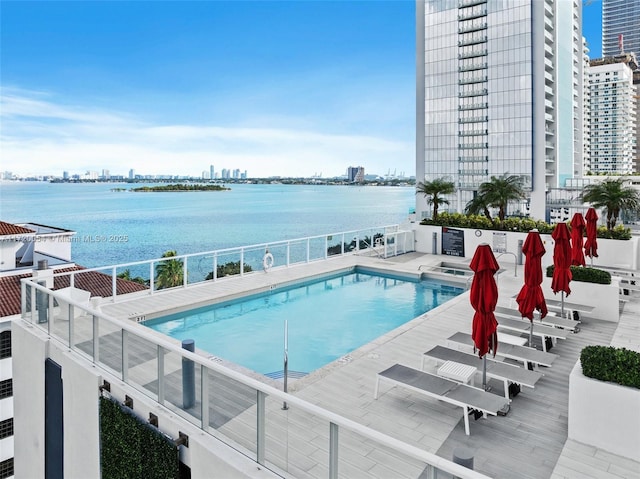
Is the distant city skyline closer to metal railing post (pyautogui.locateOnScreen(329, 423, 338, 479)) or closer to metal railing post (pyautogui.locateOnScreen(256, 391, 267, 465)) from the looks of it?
metal railing post (pyautogui.locateOnScreen(256, 391, 267, 465))

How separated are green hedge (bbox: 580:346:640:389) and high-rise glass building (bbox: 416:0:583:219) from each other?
46282 millimetres

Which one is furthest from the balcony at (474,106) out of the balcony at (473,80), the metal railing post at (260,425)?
the metal railing post at (260,425)

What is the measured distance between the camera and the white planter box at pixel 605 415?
170 inches

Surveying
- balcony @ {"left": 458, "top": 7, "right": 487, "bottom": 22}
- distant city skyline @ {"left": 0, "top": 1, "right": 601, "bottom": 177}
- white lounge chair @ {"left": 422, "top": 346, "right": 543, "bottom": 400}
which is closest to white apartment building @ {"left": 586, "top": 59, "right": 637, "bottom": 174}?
distant city skyline @ {"left": 0, "top": 1, "right": 601, "bottom": 177}

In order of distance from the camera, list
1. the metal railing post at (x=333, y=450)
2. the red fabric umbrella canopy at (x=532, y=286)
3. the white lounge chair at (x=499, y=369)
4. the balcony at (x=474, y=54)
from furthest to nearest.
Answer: the balcony at (x=474, y=54) < the red fabric umbrella canopy at (x=532, y=286) < the white lounge chair at (x=499, y=369) < the metal railing post at (x=333, y=450)

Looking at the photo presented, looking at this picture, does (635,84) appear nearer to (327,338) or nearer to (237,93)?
(237,93)

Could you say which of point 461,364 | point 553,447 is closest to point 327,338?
point 461,364

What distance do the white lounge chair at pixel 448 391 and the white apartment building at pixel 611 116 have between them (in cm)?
10676

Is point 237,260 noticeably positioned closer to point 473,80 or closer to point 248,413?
point 248,413

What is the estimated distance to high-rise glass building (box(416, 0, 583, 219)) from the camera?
50.6 m

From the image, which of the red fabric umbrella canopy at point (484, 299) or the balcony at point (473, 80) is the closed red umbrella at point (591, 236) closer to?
the red fabric umbrella canopy at point (484, 299)

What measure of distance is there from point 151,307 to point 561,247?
7696mm

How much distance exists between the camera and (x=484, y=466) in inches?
165

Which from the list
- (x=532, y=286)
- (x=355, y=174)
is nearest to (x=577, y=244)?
(x=532, y=286)
